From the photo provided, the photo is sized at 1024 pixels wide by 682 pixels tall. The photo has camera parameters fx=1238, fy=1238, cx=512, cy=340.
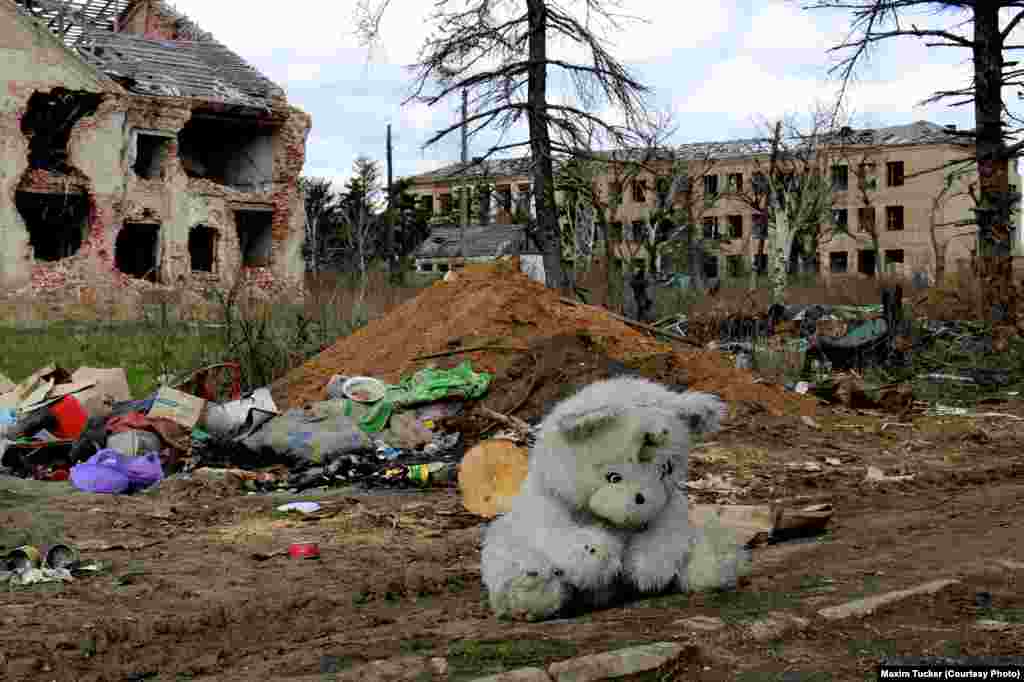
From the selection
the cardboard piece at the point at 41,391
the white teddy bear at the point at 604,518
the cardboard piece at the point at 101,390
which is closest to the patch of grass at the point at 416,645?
the white teddy bear at the point at 604,518

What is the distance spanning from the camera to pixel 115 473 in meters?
8.30

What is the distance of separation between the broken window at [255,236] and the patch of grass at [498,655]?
29.7 meters

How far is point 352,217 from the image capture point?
5247cm

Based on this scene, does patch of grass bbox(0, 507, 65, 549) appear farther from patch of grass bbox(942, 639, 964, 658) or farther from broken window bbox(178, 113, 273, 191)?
broken window bbox(178, 113, 273, 191)

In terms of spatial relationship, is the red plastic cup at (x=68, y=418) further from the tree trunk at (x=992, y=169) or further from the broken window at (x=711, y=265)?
the broken window at (x=711, y=265)

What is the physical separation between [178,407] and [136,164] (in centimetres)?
2259

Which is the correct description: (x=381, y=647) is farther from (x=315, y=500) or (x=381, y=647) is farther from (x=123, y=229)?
(x=123, y=229)

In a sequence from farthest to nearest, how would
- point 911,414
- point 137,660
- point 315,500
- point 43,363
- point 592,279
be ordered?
1. point 592,279
2. point 43,363
3. point 911,414
4. point 315,500
5. point 137,660

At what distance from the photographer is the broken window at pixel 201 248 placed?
3219 centimetres

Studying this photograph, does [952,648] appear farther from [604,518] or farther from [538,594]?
[538,594]

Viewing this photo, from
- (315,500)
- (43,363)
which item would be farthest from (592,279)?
(315,500)

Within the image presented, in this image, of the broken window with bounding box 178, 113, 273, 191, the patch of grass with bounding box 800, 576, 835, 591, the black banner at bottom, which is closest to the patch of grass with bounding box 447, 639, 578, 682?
the black banner at bottom

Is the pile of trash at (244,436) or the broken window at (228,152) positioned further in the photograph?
the broken window at (228,152)

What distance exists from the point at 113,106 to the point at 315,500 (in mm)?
22933
